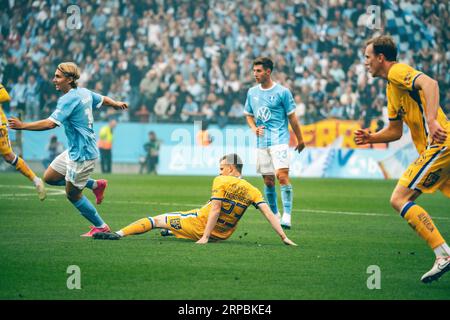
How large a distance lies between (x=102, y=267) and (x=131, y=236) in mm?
2821

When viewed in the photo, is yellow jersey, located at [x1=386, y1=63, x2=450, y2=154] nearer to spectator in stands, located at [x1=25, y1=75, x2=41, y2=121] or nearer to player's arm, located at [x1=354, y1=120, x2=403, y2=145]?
player's arm, located at [x1=354, y1=120, x2=403, y2=145]

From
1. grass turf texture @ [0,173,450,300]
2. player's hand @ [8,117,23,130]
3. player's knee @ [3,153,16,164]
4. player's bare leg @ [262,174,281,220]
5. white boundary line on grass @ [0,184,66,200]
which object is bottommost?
grass turf texture @ [0,173,450,300]

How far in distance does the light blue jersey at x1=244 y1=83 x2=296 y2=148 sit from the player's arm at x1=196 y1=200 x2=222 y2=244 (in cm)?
356

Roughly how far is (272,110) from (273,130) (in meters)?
0.33

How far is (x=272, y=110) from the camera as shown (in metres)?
13.4

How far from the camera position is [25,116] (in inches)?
1133

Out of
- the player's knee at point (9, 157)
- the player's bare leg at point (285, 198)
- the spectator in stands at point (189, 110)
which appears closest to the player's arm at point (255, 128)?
the player's bare leg at point (285, 198)

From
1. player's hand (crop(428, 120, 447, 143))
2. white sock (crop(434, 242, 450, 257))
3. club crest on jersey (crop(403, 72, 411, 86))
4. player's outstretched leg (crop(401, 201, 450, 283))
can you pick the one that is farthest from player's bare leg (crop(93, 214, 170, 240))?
player's hand (crop(428, 120, 447, 143))

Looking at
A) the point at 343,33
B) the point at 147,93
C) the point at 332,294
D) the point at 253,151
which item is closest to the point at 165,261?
the point at 332,294

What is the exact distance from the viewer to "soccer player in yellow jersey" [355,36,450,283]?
Answer: 24.7 ft

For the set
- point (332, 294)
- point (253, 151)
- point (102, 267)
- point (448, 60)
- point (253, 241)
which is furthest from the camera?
point (448, 60)

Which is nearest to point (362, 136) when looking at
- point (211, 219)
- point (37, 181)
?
point (211, 219)
